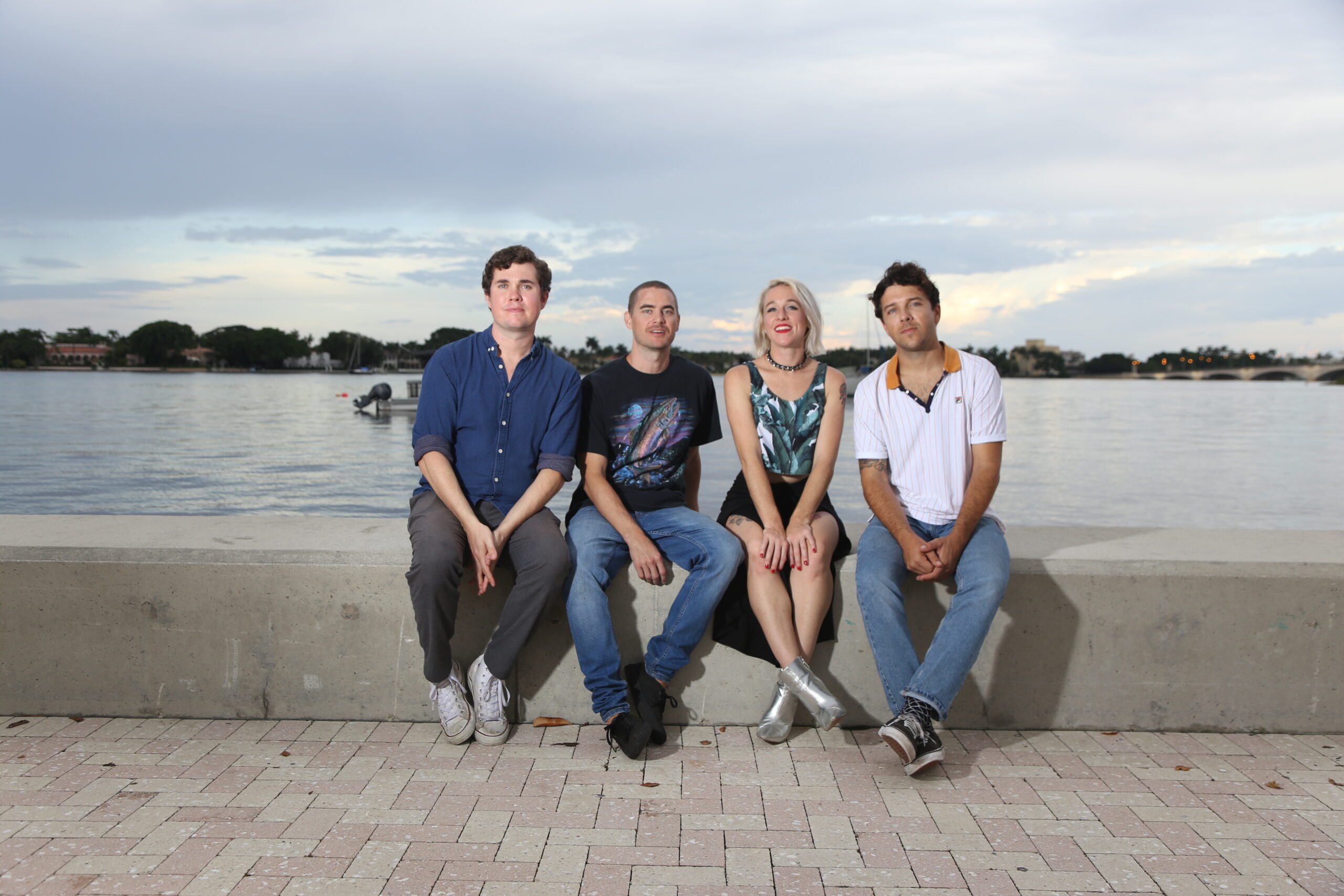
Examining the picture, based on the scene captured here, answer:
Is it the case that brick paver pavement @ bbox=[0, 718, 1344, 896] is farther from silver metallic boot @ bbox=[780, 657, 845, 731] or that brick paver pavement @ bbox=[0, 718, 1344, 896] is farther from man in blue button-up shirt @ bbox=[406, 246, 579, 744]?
man in blue button-up shirt @ bbox=[406, 246, 579, 744]

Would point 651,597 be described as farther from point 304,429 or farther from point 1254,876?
point 304,429

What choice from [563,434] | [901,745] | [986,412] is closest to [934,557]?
[986,412]

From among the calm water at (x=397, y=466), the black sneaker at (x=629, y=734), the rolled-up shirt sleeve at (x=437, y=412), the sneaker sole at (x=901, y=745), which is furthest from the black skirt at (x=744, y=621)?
the calm water at (x=397, y=466)

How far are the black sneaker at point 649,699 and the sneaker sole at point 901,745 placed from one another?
2.81 ft

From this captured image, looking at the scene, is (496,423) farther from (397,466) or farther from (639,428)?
(397,466)

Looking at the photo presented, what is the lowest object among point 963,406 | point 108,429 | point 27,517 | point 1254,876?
point 108,429

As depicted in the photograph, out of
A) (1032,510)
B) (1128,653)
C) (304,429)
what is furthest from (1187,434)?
(1128,653)

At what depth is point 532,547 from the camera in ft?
12.2

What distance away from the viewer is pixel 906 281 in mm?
4004

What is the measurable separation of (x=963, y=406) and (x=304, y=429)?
48.2m

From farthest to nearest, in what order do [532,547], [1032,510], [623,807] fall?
[1032,510]
[532,547]
[623,807]

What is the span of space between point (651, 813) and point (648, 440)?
62.7 inches

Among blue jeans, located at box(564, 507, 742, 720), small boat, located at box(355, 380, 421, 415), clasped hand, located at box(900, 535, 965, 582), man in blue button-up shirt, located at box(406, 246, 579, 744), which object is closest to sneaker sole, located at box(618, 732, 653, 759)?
blue jeans, located at box(564, 507, 742, 720)

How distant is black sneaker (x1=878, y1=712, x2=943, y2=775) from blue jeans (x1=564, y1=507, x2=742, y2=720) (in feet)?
2.72
